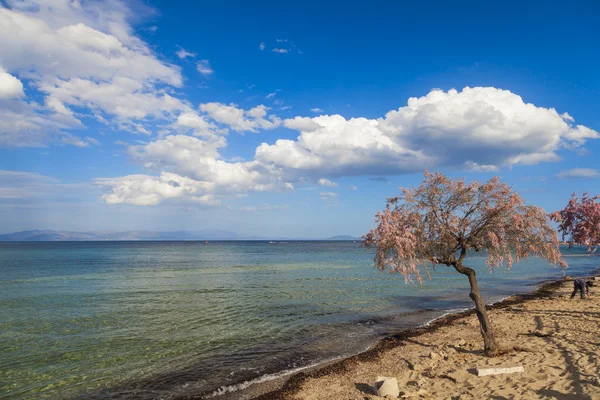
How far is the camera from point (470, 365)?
13273 mm

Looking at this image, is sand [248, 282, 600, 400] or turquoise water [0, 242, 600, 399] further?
turquoise water [0, 242, 600, 399]

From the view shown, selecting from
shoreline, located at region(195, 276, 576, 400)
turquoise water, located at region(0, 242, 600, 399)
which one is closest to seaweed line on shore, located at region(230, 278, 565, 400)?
shoreline, located at region(195, 276, 576, 400)

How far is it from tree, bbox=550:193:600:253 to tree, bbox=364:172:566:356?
8.32 m

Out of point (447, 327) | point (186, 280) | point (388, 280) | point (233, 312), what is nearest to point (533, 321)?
point (447, 327)

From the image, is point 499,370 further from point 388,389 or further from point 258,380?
point 258,380

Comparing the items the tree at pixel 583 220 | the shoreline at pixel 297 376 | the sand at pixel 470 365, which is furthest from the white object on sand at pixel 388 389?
the tree at pixel 583 220

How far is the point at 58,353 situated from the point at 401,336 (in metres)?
17.7

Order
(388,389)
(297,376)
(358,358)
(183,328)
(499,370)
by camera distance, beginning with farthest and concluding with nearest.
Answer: (183,328), (358,358), (297,376), (499,370), (388,389)

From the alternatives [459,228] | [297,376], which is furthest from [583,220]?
[297,376]

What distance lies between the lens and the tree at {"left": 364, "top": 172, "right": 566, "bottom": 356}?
1362cm

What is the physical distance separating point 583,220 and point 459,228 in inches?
521

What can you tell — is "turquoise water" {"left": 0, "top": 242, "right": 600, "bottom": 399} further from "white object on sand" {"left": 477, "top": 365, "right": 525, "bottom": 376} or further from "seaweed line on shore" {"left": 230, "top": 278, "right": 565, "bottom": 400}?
"white object on sand" {"left": 477, "top": 365, "right": 525, "bottom": 376}

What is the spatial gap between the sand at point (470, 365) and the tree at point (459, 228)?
1.79 m

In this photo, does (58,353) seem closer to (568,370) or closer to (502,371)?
(502,371)
